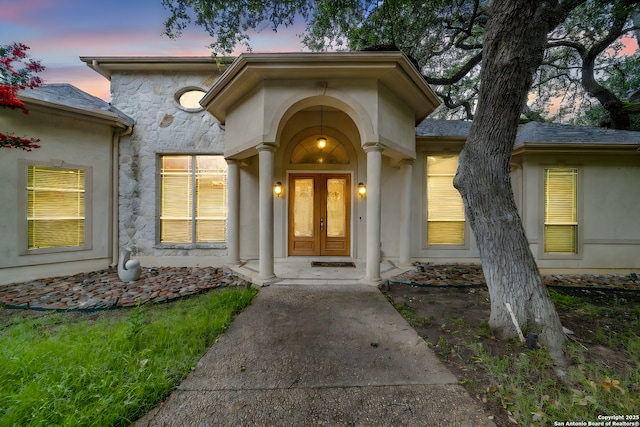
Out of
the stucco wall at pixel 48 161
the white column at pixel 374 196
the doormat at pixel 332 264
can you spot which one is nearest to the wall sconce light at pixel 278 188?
the doormat at pixel 332 264

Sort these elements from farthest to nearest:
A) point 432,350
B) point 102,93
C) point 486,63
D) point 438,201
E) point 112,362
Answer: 1. point 102,93
2. point 438,201
3. point 486,63
4. point 432,350
5. point 112,362

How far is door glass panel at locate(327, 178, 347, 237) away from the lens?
6.71 metres

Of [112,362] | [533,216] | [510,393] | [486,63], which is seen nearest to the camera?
[510,393]

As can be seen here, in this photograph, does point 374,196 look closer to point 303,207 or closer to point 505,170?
point 505,170

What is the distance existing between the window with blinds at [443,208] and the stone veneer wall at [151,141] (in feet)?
19.6

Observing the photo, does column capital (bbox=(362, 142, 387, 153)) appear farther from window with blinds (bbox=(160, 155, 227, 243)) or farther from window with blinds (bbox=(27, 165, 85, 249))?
window with blinds (bbox=(27, 165, 85, 249))

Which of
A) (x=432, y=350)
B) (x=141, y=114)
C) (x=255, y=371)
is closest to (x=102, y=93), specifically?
(x=141, y=114)

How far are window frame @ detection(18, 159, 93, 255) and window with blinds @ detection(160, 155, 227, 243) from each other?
4.97 feet

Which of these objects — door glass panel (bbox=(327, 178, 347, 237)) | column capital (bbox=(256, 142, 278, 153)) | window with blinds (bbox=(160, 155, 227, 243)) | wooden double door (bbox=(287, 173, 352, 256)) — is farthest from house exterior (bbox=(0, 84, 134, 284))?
door glass panel (bbox=(327, 178, 347, 237))

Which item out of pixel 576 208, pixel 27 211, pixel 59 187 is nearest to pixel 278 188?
pixel 59 187

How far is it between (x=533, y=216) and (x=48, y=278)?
11.9 metres

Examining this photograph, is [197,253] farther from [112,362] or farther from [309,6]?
[309,6]

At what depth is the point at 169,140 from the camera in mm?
6543

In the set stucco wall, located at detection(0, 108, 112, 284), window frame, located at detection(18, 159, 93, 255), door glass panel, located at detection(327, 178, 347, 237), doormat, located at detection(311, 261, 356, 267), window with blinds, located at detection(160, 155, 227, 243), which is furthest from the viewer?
door glass panel, located at detection(327, 178, 347, 237)
